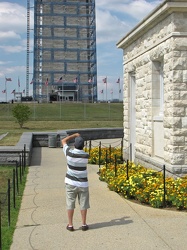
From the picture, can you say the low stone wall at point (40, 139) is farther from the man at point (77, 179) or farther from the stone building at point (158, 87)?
the man at point (77, 179)

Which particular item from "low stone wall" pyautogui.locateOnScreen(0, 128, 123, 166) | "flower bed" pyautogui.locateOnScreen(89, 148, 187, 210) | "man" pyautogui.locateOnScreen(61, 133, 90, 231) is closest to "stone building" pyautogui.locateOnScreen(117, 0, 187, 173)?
"flower bed" pyautogui.locateOnScreen(89, 148, 187, 210)

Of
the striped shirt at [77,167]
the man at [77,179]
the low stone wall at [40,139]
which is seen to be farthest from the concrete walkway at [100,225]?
the low stone wall at [40,139]

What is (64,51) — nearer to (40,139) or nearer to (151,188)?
(40,139)

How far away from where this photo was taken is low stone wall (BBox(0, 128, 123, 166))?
571 inches

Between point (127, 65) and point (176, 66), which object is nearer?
point (176, 66)

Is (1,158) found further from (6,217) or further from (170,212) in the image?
(170,212)

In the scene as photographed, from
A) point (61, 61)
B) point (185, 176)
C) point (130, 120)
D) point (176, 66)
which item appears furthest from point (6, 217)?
point (61, 61)

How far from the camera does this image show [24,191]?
405 inches

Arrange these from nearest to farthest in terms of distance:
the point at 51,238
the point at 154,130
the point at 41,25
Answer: the point at 51,238 → the point at 154,130 → the point at 41,25

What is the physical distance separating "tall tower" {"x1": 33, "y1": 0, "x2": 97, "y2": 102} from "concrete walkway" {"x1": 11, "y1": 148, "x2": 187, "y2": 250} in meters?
89.6

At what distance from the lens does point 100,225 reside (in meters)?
7.14

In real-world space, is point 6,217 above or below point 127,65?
below

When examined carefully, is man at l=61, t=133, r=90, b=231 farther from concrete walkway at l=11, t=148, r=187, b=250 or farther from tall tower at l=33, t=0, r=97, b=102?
tall tower at l=33, t=0, r=97, b=102

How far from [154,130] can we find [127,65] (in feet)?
13.1
